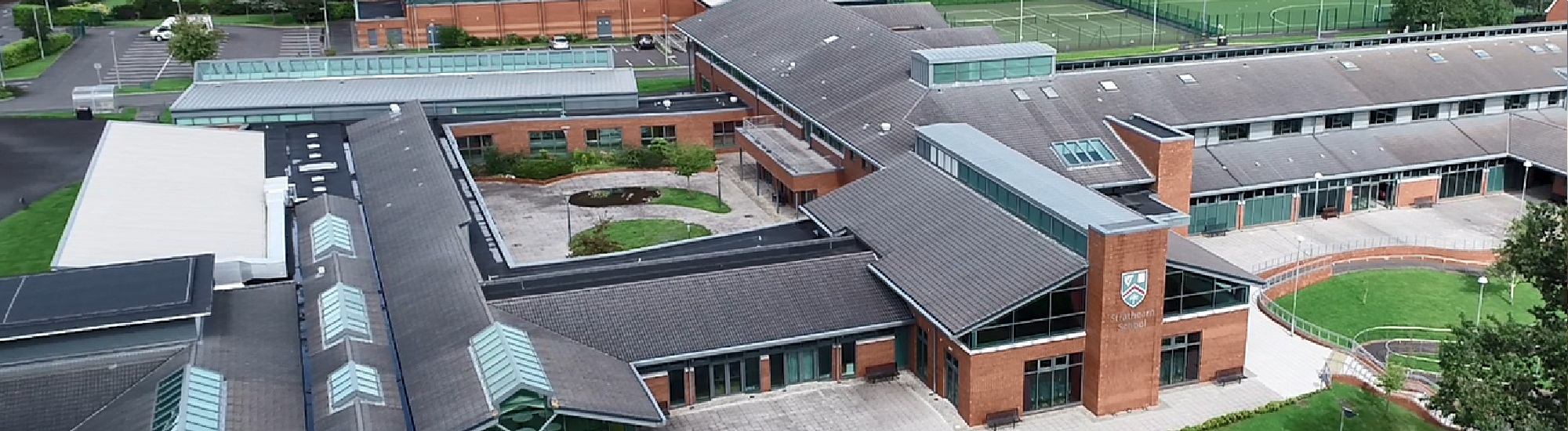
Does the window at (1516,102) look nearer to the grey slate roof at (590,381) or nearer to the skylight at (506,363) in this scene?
the grey slate roof at (590,381)

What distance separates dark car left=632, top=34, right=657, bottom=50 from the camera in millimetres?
96875

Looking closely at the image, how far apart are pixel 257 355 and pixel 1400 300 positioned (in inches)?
1473

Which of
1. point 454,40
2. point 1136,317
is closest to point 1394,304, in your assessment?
point 1136,317

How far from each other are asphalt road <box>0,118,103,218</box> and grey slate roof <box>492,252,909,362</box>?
3266 cm

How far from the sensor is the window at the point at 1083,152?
51.0 m

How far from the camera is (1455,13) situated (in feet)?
293

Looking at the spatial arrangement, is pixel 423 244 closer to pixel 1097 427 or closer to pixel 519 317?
pixel 519 317

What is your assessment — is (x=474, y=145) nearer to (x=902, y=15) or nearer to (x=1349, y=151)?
(x=902, y=15)

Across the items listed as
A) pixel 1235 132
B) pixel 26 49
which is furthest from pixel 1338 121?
pixel 26 49

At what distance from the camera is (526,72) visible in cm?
7138

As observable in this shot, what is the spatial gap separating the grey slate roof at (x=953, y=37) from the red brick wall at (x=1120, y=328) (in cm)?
2836

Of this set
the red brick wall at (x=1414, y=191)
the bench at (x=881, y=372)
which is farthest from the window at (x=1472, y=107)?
the bench at (x=881, y=372)

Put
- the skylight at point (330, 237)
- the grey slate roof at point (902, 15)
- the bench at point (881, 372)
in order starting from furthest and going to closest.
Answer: the grey slate roof at point (902, 15), the skylight at point (330, 237), the bench at point (881, 372)

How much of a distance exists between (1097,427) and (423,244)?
21.7 meters
